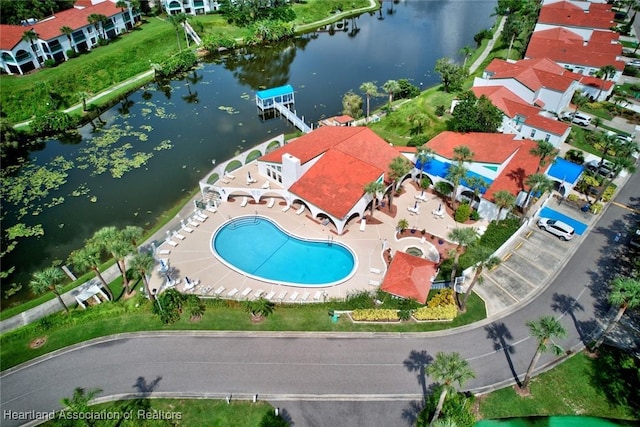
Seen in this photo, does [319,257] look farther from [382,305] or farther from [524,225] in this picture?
[524,225]

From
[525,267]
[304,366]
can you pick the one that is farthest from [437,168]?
[304,366]

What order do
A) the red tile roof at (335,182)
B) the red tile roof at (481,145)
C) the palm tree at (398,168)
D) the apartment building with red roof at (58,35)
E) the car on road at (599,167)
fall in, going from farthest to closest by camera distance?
the apartment building with red roof at (58,35) → the car on road at (599,167) → the red tile roof at (481,145) → the red tile roof at (335,182) → the palm tree at (398,168)

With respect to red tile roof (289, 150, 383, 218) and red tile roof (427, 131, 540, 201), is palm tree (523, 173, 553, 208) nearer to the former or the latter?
red tile roof (427, 131, 540, 201)

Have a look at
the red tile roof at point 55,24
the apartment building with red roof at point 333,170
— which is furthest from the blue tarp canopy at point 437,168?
the red tile roof at point 55,24

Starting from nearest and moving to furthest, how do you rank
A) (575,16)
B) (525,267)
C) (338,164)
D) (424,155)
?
(525,267) → (424,155) → (338,164) → (575,16)

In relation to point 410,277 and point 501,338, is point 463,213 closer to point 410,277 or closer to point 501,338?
point 410,277

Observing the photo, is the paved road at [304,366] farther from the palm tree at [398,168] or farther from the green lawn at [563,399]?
the palm tree at [398,168]
